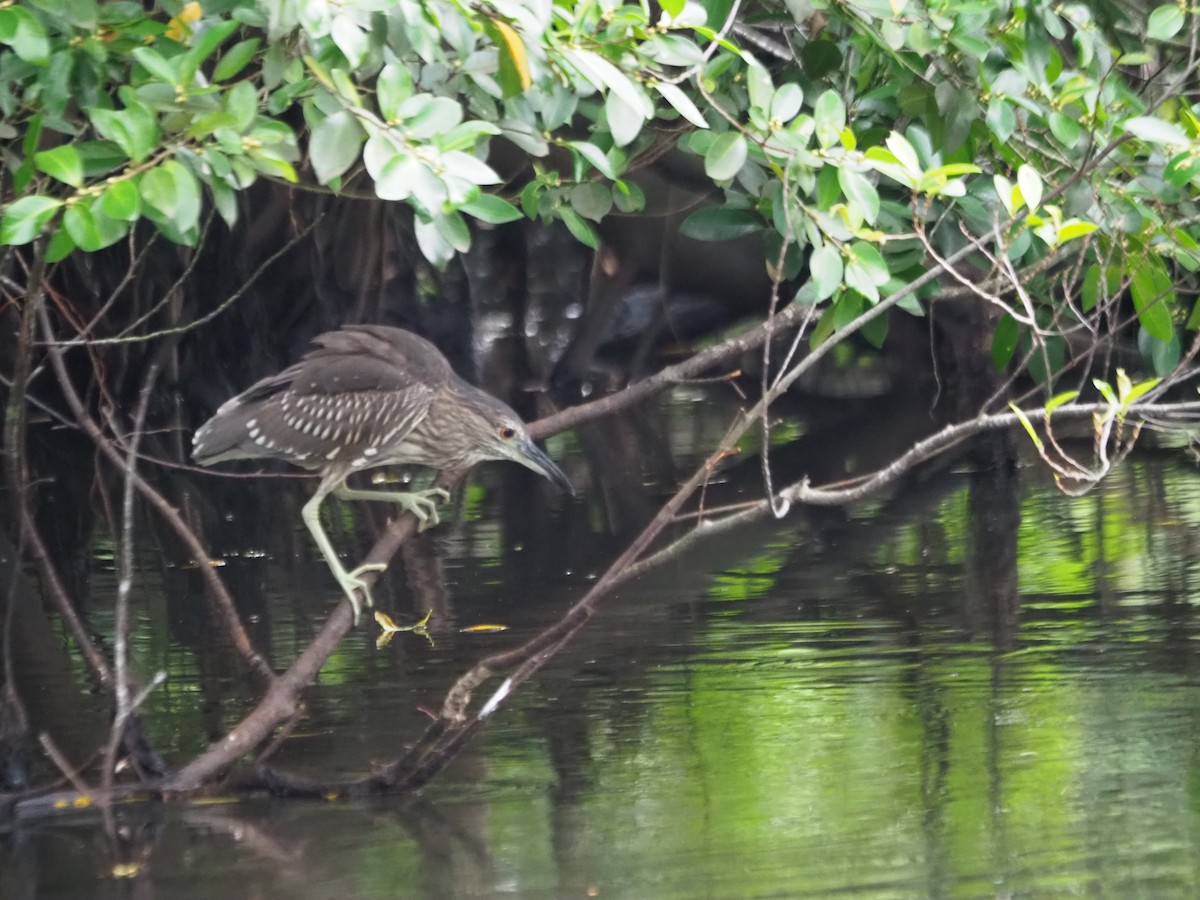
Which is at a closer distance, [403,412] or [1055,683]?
[1055,683]

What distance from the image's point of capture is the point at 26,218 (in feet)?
8.73

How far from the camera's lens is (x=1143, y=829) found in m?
3.21

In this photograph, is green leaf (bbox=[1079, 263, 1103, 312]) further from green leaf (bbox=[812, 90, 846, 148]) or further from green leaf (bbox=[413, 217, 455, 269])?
green leaf (bbox=[413, 217, 455, 269])

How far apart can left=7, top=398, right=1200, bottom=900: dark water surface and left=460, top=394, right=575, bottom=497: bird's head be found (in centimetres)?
50

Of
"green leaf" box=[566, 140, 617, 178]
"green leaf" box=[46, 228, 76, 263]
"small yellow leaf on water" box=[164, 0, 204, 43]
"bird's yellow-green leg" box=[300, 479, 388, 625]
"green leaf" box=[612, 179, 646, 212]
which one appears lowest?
"bird's yellow-green leg" box=[300, 479, 388, 625]

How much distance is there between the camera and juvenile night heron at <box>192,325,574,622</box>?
5.08 metres

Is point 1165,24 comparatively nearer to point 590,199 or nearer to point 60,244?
point 590,199

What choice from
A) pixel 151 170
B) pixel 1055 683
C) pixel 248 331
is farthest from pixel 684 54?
pixel 248 331

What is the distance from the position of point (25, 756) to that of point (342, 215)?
6.14 metres

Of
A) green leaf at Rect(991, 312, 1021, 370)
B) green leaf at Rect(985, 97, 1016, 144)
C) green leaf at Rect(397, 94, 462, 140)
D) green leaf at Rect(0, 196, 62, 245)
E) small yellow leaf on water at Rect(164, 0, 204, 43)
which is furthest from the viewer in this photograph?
green leaf at Rect(991, 312, 1021, 370)

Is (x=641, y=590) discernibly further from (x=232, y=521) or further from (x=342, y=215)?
(x=342, y=215)

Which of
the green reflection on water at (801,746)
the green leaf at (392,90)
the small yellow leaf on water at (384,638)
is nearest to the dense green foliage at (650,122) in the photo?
the green leaf at (392,90)

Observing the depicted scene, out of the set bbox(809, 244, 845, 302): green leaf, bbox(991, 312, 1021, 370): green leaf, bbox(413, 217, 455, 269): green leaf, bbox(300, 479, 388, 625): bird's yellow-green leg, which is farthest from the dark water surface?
bbox(413, 217, 455, 269): green leaf

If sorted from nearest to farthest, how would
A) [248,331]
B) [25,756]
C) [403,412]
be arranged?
[25,756] < [403,412] < [248,331]
